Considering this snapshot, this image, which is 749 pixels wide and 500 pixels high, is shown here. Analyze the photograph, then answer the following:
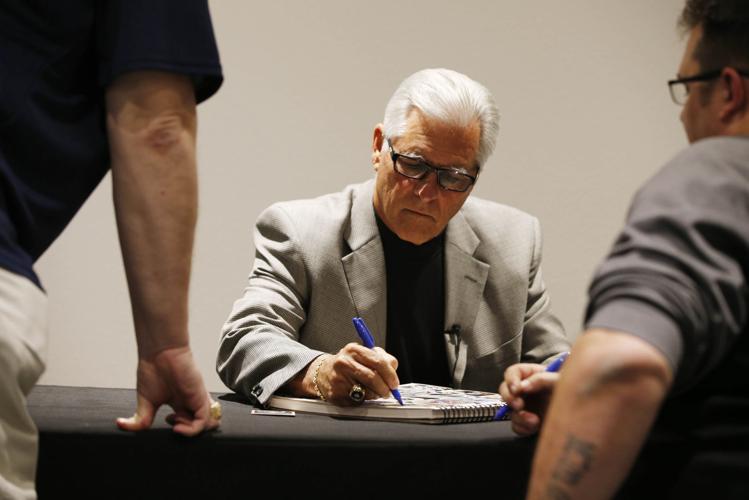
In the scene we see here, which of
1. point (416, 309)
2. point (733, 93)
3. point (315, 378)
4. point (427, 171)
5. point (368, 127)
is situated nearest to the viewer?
point (733, 93)

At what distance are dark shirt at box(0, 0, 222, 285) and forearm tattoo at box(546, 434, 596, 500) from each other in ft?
2.07

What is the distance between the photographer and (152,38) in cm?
121

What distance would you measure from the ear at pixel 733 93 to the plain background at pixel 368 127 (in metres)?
2.41

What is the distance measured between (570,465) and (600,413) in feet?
0.21

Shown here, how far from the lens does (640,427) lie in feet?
3.02

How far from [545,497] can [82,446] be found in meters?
0.70

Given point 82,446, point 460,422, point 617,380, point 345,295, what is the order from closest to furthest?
point 617,380 < point 82,446 < point 460,422 < point 345,295

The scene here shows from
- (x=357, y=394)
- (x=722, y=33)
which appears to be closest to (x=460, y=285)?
(x=357, y=394)

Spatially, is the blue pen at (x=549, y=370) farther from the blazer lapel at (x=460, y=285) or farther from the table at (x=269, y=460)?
the blazer lapel at (x=460, y=285)

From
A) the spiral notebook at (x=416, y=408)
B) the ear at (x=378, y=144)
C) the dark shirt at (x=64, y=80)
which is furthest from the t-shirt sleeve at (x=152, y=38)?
the ear at (x=378, y=144)

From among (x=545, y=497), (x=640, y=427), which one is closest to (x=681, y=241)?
(x=640, y=427)

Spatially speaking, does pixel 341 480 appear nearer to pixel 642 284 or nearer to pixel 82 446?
pixel 82 446

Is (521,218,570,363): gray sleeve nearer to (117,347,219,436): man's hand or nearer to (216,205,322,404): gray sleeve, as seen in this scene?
(216,205,322,404): gray sleeve

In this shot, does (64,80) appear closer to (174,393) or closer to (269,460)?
(174,393)
